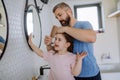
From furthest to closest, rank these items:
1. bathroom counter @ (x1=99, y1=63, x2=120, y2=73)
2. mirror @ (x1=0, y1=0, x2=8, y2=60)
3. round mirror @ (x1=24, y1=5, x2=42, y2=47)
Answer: bathroom counter @ (x1=99, y1=63, x2=120, y2=73) → round mirror @ (x1=24, y1=5, x2=42, y2=47) → mirror @ (x1=0, y1=0, x2=8, y2=60)

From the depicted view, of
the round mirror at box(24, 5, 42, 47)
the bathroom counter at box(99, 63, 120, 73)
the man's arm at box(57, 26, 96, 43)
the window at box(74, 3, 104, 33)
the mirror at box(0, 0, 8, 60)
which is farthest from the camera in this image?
the window at box(74, 3, 104, 33)

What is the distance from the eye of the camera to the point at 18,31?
147 cm

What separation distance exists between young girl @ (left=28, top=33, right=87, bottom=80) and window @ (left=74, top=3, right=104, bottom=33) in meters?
2.15

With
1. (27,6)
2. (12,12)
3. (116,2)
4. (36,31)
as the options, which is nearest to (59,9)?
(12,12)

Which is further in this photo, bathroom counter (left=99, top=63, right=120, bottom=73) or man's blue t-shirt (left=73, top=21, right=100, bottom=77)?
bathroom counter (left=99, top=63, right=120, bottom=73)

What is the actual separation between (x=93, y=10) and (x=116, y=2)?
44cm

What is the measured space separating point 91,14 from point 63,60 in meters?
2.30

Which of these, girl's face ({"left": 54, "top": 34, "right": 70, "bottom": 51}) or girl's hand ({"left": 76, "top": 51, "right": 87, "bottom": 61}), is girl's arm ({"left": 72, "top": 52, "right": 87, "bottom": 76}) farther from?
girl's face ({"left": 54, "top": 34, "right": 70, "bottom": 51})

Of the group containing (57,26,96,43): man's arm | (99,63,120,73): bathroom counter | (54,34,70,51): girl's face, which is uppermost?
(57,26,96,43): man's arm

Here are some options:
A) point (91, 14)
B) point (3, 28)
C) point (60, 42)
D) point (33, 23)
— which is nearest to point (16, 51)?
point (3, 28)

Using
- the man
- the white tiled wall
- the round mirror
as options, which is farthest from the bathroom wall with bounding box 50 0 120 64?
the man

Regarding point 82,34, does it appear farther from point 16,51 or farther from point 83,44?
point 16,51

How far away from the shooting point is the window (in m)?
3.28

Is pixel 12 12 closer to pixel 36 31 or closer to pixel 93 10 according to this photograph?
pixel 36 31
